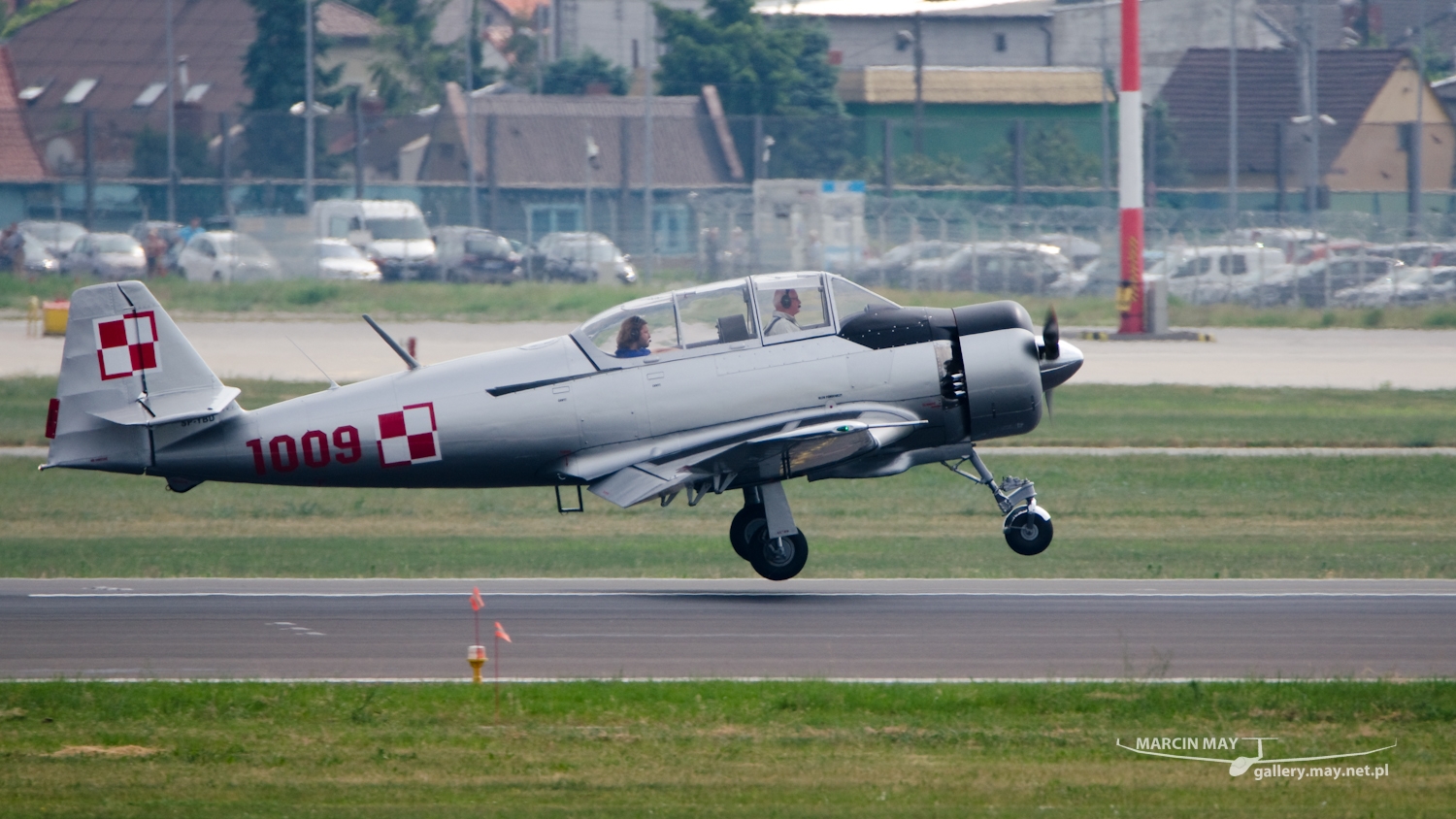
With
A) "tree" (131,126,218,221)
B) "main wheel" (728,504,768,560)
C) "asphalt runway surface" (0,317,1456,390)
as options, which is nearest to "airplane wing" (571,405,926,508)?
"main wheel" (728,504,768,560)

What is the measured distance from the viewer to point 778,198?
5806 centimetres

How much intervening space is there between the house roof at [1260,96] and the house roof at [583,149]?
21096mm

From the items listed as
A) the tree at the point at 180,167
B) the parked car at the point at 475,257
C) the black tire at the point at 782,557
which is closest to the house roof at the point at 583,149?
the parked car at the point at 475,257

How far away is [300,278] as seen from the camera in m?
57.1

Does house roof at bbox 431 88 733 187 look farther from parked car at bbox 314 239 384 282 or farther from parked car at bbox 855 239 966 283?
parked car at bbox 855 239 966 283

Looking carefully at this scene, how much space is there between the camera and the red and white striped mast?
148ft

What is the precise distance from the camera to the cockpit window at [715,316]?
15562 mm

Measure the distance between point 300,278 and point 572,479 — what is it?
43.9 metres

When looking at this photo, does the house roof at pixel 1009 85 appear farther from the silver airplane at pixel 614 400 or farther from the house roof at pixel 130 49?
the silver airplane at pixel 614 400

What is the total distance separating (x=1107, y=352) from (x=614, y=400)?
29.1 meters

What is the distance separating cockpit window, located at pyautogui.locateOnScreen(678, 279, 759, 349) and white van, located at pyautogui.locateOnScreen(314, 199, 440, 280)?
45007 mm

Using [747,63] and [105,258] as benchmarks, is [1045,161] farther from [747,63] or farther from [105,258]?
[105,258]

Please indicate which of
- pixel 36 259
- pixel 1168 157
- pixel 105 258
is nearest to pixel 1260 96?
pixel 1168 157

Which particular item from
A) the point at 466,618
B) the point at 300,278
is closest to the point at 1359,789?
the point at 466,618
